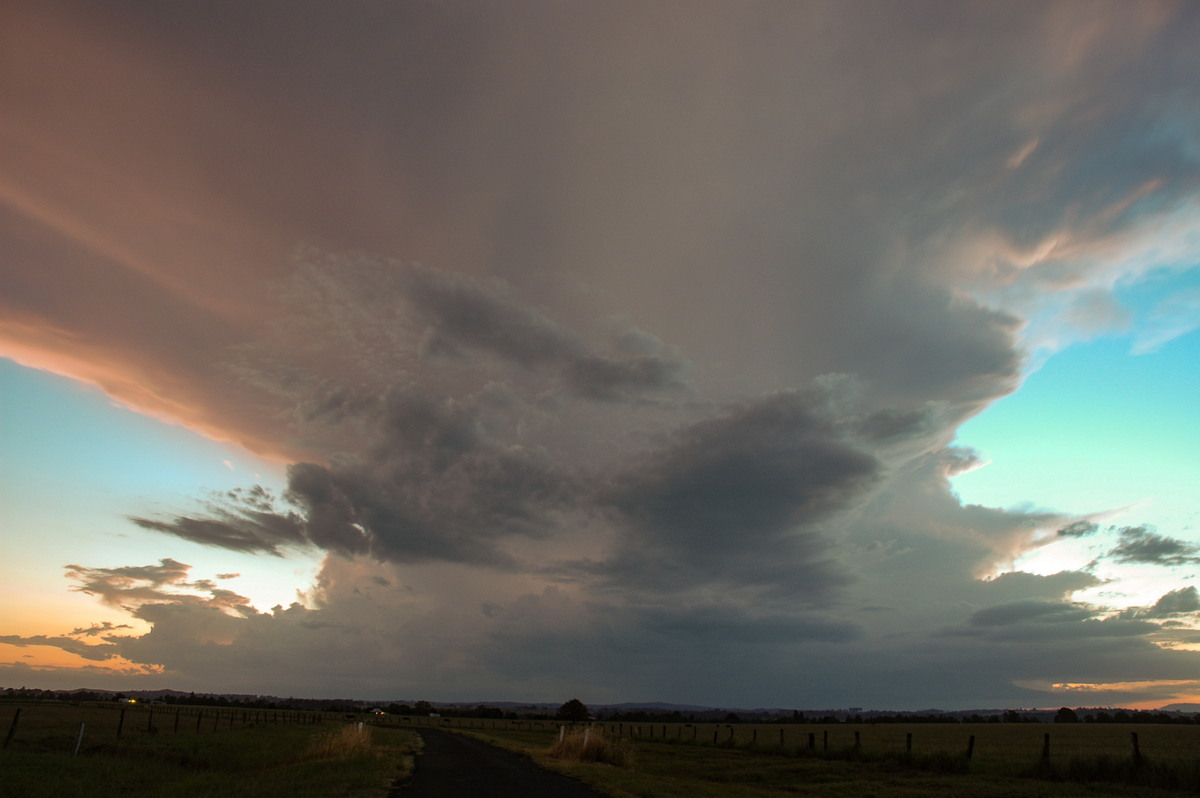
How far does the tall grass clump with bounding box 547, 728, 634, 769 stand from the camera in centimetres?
3366

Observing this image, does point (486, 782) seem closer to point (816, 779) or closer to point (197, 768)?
point (816, 779)

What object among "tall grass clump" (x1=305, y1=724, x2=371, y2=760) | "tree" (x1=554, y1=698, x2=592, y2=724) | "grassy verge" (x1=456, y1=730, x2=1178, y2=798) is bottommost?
"tree" (x1=554, y1=698, x2=592, y2=724)

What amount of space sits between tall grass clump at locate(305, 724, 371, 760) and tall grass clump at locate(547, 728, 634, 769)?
10.9m

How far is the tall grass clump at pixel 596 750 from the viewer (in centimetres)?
3366

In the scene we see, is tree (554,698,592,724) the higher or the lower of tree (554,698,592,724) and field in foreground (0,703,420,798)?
the lower

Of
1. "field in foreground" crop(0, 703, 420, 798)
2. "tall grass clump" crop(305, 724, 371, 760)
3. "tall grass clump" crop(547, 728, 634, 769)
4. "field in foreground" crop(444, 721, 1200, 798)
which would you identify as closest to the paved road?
"field in foreground" crop(0, 703, 420, 798)

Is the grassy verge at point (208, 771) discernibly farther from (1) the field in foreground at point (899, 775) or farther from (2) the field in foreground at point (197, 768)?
(1) the field in foreground at point (899, 775)

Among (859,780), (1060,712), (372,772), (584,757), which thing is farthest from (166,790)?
(1060,712)

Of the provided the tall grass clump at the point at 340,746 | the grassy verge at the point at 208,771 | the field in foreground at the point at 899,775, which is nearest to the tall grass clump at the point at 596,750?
the field in foreground at the point at 899,775

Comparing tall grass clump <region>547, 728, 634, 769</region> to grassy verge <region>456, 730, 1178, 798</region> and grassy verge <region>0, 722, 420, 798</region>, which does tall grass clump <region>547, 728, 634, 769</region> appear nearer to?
grassy verge <region>456, 730, 1178, 798</region>

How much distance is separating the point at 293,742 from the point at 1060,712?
18232 centimetres

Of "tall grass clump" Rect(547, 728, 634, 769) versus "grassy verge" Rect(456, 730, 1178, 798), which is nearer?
"grassy verge" Rect(456, 730, 1178, 798)

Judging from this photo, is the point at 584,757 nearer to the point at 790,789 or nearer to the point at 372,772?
the point at 790,789

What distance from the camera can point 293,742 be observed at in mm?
41375
